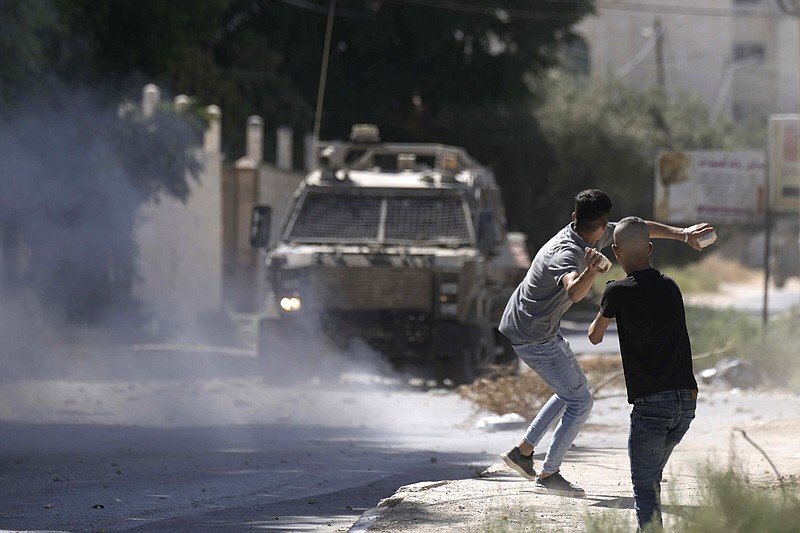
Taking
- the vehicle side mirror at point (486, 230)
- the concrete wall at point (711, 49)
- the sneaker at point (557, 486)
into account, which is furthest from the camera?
the concrete wall at point (711, 49)

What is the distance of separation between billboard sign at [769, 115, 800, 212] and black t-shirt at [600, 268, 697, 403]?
1228 cm

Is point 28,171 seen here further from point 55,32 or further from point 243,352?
point 243,352

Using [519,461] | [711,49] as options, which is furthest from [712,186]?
[711,49]

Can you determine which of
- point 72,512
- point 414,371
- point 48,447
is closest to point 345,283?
point 414,371

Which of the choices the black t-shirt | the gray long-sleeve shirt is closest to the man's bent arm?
the gray long-sleeve shirt

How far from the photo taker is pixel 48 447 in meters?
10.1

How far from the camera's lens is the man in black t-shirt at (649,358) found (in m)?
5.99

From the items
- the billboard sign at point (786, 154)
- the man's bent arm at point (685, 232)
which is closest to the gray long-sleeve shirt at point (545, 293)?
the man's bent arm at point (685, 232)

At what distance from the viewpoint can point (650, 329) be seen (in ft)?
19.6

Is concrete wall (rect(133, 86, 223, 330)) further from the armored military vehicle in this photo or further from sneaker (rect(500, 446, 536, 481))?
sneaker (rect(500, 446, 536, 481))

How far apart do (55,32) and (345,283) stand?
14.8 ft

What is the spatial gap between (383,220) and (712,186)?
17.4ft

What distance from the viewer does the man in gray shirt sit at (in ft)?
24.2

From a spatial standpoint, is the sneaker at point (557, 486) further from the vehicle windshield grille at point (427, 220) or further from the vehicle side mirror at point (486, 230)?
the vehicle windshield grille at point (427, 220)
